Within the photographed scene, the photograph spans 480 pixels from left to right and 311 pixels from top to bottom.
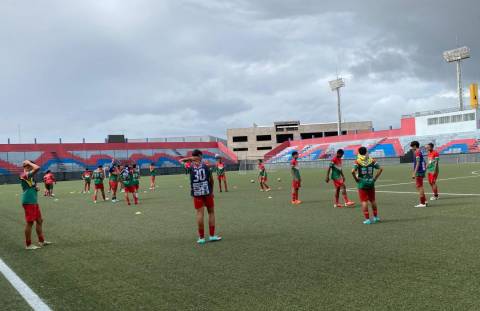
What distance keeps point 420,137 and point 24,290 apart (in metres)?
65.6

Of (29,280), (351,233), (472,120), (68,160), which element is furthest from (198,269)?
(68,160)

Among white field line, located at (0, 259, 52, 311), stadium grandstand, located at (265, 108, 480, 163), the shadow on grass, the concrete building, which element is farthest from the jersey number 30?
the concrete building

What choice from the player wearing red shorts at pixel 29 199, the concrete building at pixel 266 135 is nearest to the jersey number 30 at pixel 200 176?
the player wearing red shorts at pixel 29 199

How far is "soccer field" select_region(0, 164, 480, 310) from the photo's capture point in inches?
203

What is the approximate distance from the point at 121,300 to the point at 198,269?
1.65 metres

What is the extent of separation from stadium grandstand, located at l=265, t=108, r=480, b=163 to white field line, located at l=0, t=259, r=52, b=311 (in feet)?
180

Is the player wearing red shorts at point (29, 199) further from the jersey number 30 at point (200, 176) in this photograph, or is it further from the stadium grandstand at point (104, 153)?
the stadium grandstand at point (104, 153)

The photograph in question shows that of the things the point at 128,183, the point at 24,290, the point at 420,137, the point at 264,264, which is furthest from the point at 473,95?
the point at 24,290

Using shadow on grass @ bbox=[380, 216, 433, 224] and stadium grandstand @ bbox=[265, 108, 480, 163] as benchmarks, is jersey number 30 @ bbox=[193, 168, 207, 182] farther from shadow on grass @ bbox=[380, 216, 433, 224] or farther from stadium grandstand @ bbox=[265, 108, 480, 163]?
stadium grandstand @ bbox=[265, 108, 480, 163]

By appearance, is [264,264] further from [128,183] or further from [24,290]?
[128,183]

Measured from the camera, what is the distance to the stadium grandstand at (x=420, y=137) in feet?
190

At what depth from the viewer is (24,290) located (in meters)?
5.93

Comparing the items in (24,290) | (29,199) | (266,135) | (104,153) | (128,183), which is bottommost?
(24,290)

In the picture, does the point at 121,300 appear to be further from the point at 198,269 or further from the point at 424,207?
the point at 424,207
